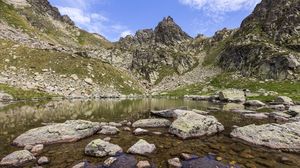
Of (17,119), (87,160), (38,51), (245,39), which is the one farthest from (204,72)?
(87,160)

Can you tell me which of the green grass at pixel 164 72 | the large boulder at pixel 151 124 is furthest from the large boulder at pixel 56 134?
the green grass at pixel 164 72

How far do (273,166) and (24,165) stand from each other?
1708 cm

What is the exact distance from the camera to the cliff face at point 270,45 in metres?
132

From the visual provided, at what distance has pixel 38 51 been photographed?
120500mm

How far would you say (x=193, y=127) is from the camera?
2677 centimetres

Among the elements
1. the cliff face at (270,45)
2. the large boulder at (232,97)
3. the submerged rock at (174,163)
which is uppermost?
the cliff face at (270,45)

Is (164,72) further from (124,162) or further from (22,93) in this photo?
(124,162)

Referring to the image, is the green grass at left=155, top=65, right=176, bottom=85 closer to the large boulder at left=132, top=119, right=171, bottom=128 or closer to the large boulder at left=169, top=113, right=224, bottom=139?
the large boulder at left=132, top=119, right=171, bottom=128

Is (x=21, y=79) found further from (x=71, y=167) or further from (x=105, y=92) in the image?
(x=71, y=167)

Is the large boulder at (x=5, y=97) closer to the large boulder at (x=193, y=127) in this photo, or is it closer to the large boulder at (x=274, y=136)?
the large boulder at (x=193, y=127)

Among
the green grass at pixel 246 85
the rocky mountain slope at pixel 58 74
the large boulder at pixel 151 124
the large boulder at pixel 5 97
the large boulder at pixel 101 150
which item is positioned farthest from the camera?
the green grass at pixel 246 85

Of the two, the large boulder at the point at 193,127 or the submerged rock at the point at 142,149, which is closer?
the submerged rock at the point at 142,149

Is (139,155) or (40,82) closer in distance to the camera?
(139,155)

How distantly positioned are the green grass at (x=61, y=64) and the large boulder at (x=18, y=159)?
9383 centimetres
